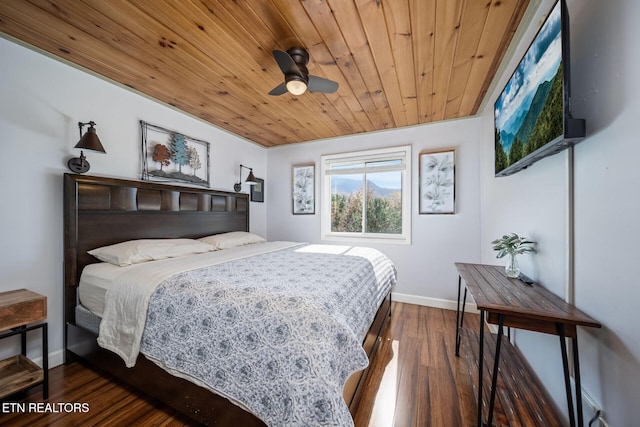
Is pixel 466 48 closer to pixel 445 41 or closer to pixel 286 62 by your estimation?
pixel 445 41

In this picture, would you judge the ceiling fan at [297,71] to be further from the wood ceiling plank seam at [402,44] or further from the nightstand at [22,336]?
the nightstand at [22,336]

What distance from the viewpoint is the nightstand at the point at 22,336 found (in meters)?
1.37

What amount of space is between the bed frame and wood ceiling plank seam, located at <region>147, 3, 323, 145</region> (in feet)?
4.00

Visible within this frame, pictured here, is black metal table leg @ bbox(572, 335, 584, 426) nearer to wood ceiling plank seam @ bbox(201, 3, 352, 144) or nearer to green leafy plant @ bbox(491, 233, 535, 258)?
green leafy plant @ bbox(491, 233, 535, 258)

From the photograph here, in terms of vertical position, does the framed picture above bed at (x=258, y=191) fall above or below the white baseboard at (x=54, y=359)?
above

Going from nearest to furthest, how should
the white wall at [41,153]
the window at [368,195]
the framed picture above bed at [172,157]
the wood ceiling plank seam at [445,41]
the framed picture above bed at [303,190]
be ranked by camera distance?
1. the wood ceiling plank seam at [445,41]
2. the white wall at [41,153]
3. the framed picture above bed at [172,157]
4. the window at [368,195]
5. the framed picture above bed at [303,190]

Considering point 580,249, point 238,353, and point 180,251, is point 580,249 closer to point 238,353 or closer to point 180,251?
point 238,353

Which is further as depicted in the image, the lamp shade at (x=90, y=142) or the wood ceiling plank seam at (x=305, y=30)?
the lamp shade at (x=90, y=142)

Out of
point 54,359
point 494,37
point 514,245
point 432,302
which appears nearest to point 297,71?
point 494,37

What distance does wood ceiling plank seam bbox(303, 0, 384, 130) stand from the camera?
1.38m

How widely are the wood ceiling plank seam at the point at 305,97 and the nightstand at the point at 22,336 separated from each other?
86.2 inches

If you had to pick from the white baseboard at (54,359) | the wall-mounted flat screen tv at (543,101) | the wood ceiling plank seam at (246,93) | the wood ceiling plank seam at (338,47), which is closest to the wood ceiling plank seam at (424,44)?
the wood ceiling plank seam at (338,47)

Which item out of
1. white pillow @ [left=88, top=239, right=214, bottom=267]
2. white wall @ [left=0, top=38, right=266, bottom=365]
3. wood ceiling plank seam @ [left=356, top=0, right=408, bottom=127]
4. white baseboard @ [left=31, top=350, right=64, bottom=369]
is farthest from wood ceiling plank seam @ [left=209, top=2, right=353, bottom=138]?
white baseboard @ [left=31, top=350, right=64, bottom=369]

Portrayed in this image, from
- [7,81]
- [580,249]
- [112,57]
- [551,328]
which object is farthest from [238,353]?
[7,81]
